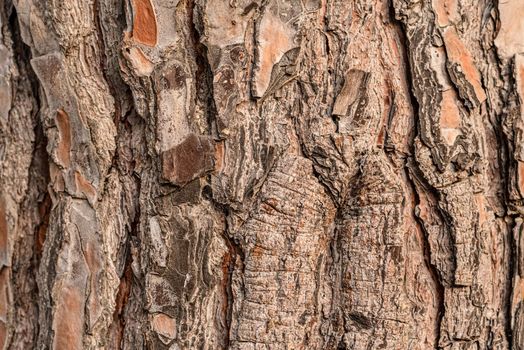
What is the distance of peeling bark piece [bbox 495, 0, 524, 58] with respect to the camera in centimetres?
123

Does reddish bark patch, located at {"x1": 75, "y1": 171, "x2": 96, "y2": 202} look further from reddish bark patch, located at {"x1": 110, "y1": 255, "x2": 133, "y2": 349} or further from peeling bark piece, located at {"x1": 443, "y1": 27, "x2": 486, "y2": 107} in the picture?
peeling bark piece, located at {"x1": 443, "y1": 27, "x2": 486, "y2": 107}

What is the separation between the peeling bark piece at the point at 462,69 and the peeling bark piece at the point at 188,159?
1.48ft

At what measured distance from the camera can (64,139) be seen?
1208 millimetres

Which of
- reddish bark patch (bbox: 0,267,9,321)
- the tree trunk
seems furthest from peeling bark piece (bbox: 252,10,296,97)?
reddish bark patch (bbox: 0,267,9,321)

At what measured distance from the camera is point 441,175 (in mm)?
1189

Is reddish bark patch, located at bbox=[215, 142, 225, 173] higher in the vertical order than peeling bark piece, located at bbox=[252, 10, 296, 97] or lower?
lower

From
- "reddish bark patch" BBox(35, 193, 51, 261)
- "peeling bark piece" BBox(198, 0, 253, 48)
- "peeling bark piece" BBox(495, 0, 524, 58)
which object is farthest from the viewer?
"reddish bark patch" BBox(35, 193, 51, 261)

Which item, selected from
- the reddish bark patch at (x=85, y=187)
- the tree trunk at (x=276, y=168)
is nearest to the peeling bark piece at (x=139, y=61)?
the tree trunk at (x=276, y=168)

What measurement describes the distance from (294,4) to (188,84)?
23 cm

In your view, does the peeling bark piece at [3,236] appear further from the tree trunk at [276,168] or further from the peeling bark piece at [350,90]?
the peeling bark piece at [350,90]

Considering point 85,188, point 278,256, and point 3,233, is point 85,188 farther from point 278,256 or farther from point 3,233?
point 278,256

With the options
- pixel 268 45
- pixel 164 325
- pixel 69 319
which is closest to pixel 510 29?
pixel 268 45

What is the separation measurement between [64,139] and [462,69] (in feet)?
2.38

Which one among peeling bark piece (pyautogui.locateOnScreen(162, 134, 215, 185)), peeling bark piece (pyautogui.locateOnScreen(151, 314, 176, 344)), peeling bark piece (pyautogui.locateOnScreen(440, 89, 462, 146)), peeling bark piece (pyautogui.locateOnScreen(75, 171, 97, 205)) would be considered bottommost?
peeling bark piece (pyautogui.locateOnScreen(151, 314, 176, 344))
